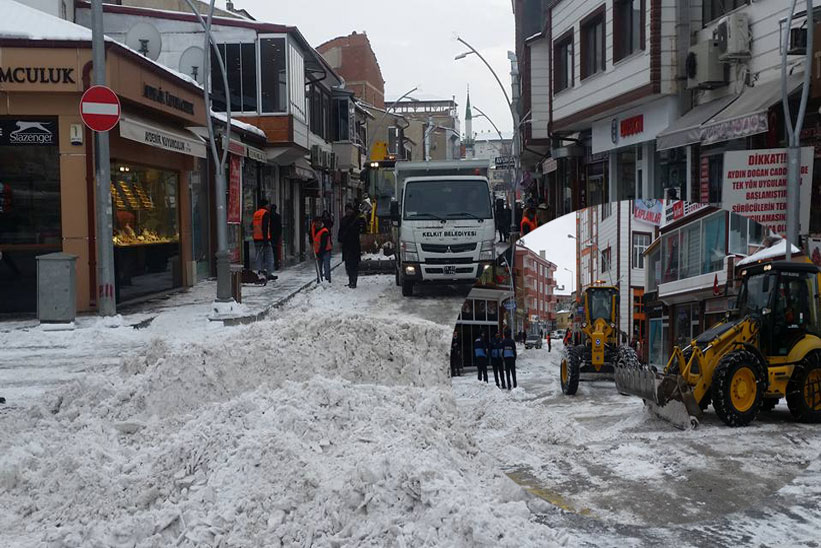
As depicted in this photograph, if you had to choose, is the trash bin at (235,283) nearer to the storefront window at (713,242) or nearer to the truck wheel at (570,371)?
the truck wheel at (570,371)

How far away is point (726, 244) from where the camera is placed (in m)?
2.88

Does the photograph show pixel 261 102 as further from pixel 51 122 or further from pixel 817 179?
pixel 817 179

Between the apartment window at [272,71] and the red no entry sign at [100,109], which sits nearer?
the red no entry sign at [100,109]

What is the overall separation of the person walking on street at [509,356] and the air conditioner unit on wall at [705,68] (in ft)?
5.38

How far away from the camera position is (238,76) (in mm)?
31109

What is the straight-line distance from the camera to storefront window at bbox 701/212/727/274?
2.87 metres

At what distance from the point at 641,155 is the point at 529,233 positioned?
783 millimetres

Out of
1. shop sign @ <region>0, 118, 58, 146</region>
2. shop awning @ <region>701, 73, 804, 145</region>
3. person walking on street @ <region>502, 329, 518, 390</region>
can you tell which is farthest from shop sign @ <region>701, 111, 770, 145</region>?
shop sign @ <region>0, 118, 58, 146</region>

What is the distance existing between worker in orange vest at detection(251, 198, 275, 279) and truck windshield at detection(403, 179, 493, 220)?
7.54 meters

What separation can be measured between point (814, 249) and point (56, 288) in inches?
577

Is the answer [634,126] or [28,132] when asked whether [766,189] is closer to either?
[634,126]

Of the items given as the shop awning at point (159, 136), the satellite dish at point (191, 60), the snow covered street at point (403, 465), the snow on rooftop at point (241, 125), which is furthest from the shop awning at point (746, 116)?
the satellite dish at point (191, 60)

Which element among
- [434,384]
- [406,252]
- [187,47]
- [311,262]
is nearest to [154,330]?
[406,252]

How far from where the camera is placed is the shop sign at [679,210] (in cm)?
286
